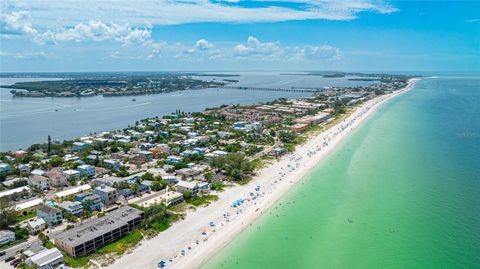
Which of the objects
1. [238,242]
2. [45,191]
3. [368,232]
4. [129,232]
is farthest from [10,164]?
[368,232]

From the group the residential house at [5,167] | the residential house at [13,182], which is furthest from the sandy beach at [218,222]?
the residential house at [5,167]

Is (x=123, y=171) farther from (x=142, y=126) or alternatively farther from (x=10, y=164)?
(x=142, y=126)

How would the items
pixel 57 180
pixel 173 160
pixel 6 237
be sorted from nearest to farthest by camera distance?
pixel 6 237, pixel 57 180, pixel 173 160

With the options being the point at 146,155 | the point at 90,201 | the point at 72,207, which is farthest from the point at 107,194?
the point at 146,155

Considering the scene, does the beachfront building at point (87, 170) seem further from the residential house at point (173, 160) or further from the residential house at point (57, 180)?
the residential house at point (173, 160)

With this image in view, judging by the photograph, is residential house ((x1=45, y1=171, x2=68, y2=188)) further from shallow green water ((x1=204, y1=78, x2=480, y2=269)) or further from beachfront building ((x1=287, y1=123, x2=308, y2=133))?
beachfront building ((x1=287, y1=123, x2=308, y2=133))

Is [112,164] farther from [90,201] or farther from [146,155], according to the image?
[90,201]

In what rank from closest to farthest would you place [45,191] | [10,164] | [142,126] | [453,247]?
[453,247]
[45,191]
[10,164]
[142,126]
